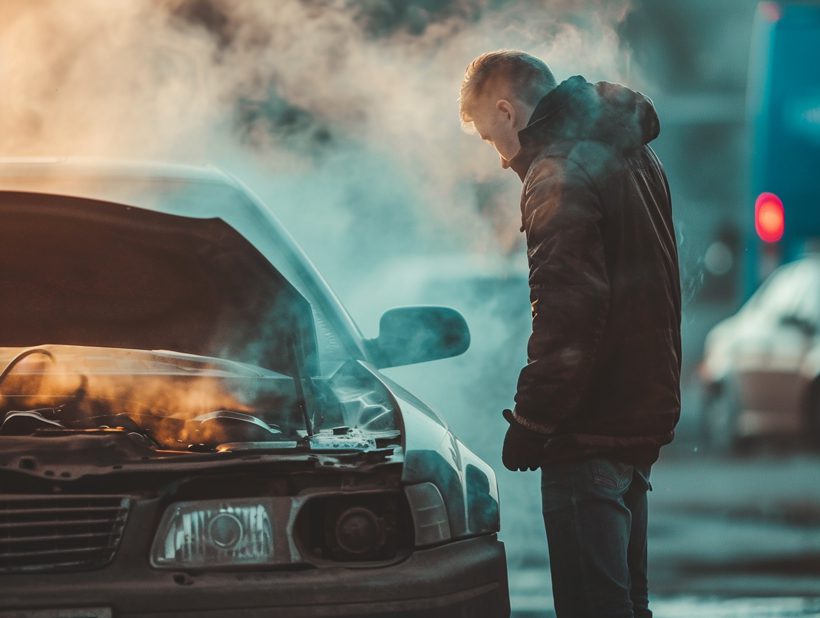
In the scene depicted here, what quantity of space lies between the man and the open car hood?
0.97m

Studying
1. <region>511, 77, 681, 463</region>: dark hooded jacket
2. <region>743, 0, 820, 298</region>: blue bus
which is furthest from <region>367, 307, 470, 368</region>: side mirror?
<region>743, 0, 820, 298</region>: blue bus

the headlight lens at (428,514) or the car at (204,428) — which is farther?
the headlight lens at (428,514)

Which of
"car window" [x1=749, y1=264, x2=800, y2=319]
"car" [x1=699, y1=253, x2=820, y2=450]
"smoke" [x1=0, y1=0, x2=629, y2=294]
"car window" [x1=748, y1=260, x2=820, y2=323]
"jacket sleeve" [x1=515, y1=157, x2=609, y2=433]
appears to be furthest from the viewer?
"car window" [x1=749, y1=264, x2=800, y2=319]

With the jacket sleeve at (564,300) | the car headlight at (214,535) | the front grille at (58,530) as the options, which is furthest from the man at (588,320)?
the front grille at (58,530)

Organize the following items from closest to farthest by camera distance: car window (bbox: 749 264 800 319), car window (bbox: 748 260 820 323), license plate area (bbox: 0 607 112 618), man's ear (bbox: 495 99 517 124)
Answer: license plate area (bbox: 0 607 112 618) → man's ear (bbox: 495 99 517 124) → car window (bbox: 748 260 820 323) → car window (bbox: 749 264 800 319)

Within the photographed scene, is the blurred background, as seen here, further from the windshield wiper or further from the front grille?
the front grille

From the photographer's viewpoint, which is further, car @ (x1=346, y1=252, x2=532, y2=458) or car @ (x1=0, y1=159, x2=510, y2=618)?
car @ (x1=346, y1=252, x2=532, y2=458)

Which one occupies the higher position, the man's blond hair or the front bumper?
the man's blond hair

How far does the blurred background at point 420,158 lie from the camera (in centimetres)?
600

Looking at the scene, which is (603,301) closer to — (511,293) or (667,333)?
(667,333)

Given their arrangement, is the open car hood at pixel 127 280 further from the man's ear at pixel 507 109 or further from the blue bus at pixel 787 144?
the blue bus at pixel 787 144

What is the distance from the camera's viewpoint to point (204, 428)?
3.47 meters

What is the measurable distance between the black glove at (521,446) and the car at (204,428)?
0.12 metres

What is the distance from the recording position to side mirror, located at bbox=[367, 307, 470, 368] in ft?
14.1
